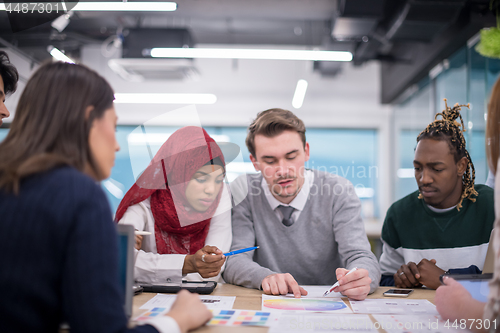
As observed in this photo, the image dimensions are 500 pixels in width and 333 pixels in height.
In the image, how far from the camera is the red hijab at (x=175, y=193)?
58.0 inches

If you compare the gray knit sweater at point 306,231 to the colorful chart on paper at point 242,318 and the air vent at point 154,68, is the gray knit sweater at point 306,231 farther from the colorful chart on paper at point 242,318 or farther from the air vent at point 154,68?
the air vent at point 154,68

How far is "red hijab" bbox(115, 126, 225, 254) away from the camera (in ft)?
4.83

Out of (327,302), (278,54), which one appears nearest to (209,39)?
(278,54)

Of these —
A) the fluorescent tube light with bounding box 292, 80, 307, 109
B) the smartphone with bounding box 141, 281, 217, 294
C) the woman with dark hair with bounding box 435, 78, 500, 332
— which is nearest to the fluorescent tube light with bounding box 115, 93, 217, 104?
the fluorescent tube light with bounding box 292, 80, 307, 109

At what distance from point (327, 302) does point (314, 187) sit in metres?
0.70

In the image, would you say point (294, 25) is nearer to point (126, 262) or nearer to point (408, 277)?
point (408, 277)

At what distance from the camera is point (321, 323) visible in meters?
0.86

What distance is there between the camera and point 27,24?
2.84m

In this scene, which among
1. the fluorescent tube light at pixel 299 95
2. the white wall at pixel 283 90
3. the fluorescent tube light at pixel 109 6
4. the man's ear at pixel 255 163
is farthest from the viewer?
the white wall at pixel 283 90

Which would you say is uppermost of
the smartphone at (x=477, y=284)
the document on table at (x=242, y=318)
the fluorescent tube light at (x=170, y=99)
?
the fluorescent tube light at (x=170, y=99)

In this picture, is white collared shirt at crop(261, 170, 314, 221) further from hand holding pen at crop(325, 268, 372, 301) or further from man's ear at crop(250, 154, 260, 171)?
hand holding pen at crop(325, 268, 372, 301)

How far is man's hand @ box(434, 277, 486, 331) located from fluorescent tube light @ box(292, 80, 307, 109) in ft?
14.3

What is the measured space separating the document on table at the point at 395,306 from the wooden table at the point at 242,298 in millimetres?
38

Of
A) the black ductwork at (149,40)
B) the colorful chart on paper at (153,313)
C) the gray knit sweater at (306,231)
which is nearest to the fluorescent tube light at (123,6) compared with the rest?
the black ductwork at (149,40)
